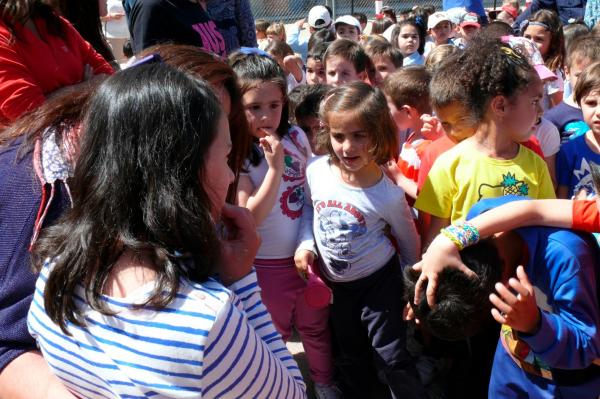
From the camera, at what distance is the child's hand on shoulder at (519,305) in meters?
1.48

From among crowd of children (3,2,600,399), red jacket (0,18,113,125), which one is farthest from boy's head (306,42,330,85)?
red jacket (0,18,113,125)

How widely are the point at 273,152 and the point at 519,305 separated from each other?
1.21 meters

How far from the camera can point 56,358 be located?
3.75ft

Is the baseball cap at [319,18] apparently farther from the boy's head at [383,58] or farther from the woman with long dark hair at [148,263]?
the woman with long dark hair at [148,263]

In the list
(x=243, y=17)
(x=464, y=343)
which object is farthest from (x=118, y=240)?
(x=243, y=17)

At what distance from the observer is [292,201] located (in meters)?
2.75

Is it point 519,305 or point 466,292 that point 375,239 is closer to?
point 466,292

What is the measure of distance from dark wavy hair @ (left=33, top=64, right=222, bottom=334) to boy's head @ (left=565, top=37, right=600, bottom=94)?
3002mm

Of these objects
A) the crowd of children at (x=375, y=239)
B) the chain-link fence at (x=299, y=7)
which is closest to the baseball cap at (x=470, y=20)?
the crowd of children at (x=375, y=239)

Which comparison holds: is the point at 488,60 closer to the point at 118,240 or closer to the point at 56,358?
the point at 118,240

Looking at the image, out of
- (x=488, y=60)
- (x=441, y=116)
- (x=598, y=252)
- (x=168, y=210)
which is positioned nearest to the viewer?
(x=168, y=210)

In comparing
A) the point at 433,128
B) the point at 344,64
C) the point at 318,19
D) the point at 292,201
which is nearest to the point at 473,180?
the point at 433,128

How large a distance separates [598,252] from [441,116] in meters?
1.09

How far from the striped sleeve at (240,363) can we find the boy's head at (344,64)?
2.97 meters
